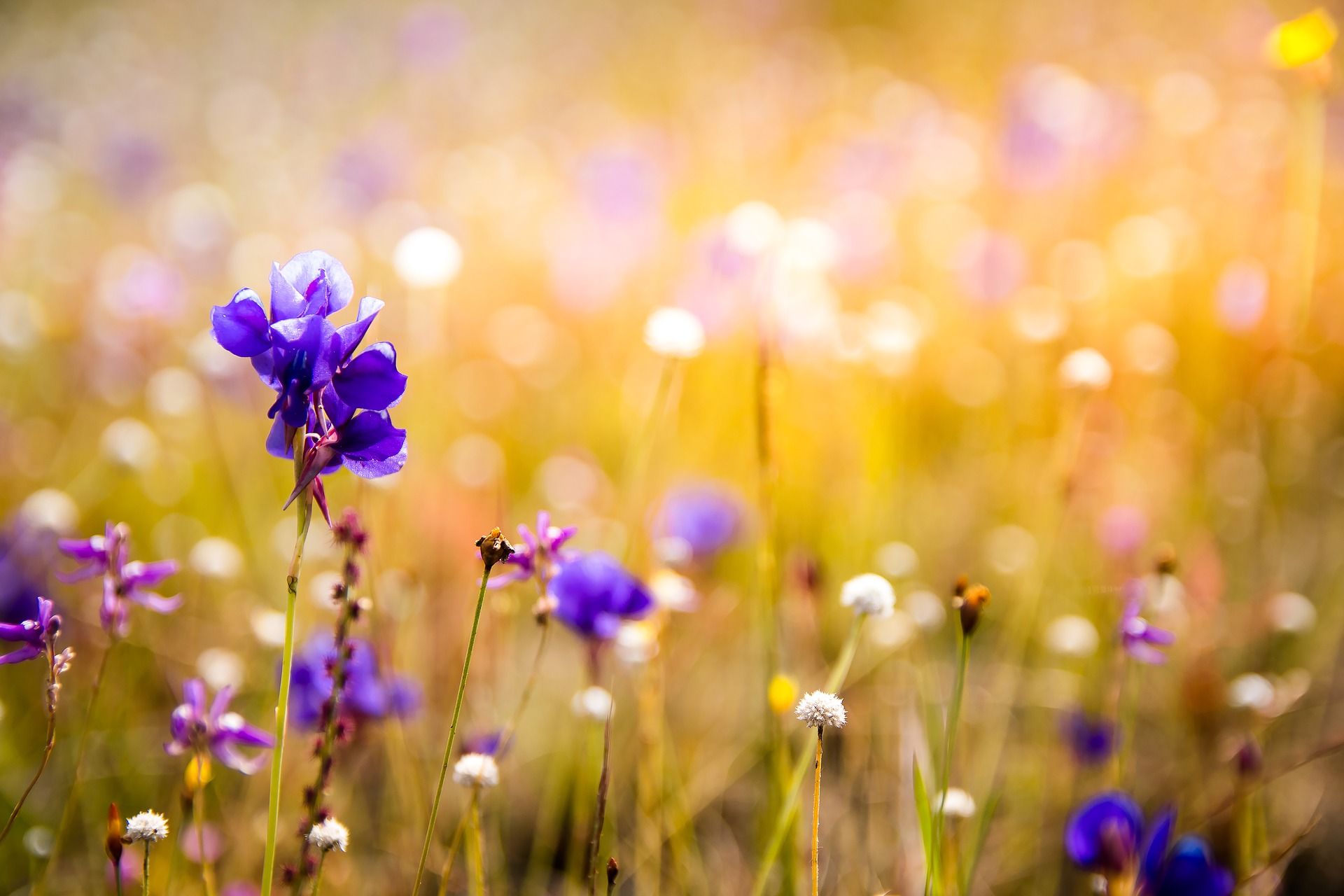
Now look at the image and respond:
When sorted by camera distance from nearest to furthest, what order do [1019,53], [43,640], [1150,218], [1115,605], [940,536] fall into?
[43,640], [1115,605], [940,536], [1150,218], [1019,53]

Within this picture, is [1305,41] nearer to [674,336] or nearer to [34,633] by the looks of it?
[674,336]

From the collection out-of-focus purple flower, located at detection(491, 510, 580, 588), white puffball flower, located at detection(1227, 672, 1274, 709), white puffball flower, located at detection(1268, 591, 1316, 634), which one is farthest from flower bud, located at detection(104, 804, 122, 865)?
white puffball flower, located at detection(1268, 591, 1316, 634)

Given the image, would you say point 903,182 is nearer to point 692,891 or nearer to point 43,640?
point 692,891

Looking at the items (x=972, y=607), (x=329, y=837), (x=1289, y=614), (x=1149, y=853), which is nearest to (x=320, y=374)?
(x=329, y=837)

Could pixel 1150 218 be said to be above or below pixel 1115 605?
above

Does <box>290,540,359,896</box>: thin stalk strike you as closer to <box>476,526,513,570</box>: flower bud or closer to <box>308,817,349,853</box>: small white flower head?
<box>308,817,349,853</box>: small white flower head

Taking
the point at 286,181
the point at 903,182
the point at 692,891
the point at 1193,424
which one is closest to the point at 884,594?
the point at 692,891
